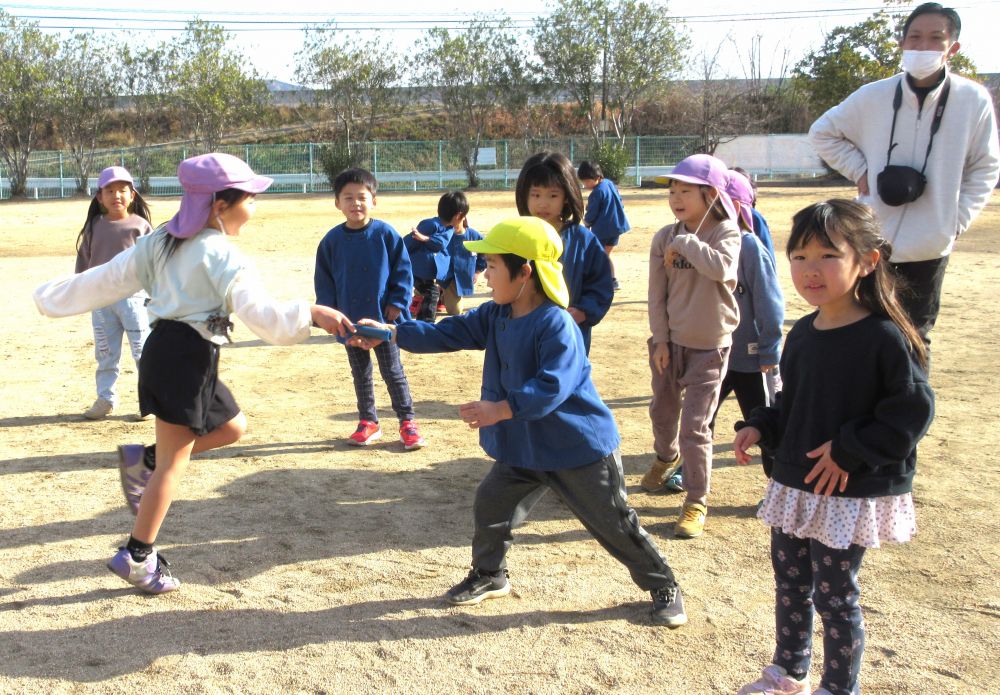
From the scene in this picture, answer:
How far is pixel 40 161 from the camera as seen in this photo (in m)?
34.3

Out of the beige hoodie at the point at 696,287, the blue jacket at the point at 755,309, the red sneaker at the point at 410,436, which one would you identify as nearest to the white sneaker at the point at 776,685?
the beige hoodie at the point at 696,287

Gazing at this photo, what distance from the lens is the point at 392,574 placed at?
4.04 m

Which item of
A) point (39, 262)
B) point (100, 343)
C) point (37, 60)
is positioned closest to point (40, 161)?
point (37, 60)

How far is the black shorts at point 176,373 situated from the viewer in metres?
3.66

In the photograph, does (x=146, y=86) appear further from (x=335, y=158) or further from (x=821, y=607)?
(x=821, y=607)

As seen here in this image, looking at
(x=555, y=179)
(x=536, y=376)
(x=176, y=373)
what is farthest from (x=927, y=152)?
(x=176, y=373)

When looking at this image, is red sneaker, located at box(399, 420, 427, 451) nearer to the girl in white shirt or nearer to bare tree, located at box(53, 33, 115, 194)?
the girl in white shirt

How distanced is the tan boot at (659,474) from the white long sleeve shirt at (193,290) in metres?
2.20

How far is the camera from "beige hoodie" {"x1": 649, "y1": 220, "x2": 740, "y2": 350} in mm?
4234

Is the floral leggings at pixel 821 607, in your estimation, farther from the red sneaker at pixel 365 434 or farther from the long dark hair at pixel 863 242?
the red sneaker at pixel 365 434

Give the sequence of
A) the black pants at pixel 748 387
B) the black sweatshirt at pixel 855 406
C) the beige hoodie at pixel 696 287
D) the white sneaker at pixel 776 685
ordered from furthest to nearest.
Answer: the black pants at pixel 748 387 < the beige hoodie at pixel 696 287 < the white sneaker at pixel 776 685 < the black sweatshirt at pixel 855 406

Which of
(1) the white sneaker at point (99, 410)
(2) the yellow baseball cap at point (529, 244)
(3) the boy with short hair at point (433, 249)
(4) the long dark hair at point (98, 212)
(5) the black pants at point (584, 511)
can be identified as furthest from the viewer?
(3) the boy with short hair at point (433, 249)

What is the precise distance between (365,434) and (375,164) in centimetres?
3068

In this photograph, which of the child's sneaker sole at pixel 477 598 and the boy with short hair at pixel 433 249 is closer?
the child's sneaker sole at pixel 477 598
